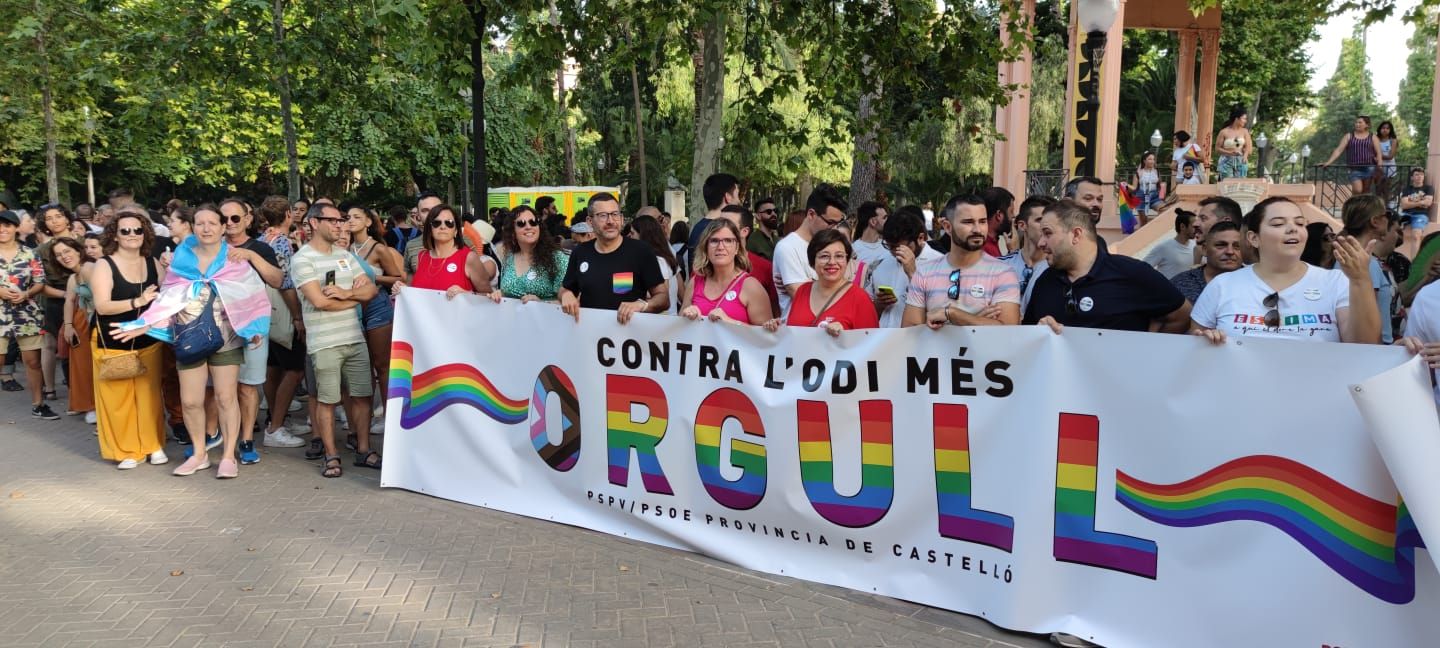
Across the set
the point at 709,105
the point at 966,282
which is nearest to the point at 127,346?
the point at 709,105

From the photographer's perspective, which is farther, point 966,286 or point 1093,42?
point 1093,42

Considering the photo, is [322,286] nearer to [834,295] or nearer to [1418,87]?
[834,295]

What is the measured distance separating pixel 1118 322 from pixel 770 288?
2461 millimetres

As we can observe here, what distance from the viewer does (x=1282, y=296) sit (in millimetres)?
4289

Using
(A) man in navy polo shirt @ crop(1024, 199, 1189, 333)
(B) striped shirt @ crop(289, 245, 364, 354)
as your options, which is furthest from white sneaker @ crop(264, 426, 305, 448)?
(A) man in navy polo shirt @ crop(1024, 199, 1189, 333)

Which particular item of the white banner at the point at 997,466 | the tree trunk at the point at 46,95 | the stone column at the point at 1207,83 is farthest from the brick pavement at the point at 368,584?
the stone column at the point at 1207,83

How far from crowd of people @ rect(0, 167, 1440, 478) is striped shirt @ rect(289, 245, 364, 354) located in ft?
0.05

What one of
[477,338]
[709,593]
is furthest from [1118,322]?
[477,338]

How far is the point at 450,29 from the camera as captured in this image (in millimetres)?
9172

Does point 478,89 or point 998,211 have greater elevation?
point 478,89

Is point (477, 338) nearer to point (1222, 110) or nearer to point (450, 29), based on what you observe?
point (450, 29)

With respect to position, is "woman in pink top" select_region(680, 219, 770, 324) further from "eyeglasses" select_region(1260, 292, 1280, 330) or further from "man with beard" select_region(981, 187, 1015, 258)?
"eyeglasses" select_region(1260, 292, 1280, 330)

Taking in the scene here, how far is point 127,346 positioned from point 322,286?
155 cm

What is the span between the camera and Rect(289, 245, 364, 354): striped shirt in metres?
7.07
